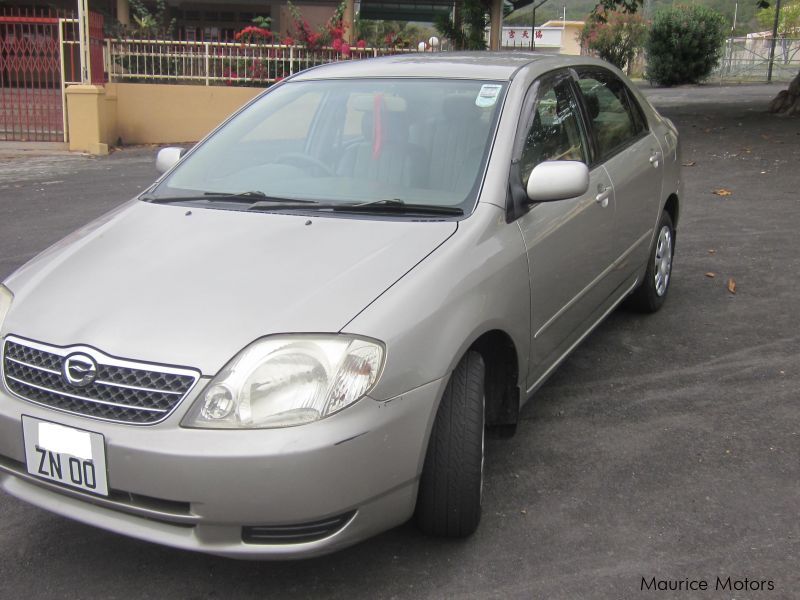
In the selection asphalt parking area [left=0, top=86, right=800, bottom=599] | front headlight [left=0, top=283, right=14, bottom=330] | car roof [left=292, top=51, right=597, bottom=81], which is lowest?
asphalt parking area [left=0, top=86, right=800, bottom=599]

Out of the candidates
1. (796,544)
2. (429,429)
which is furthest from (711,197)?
(429,429)

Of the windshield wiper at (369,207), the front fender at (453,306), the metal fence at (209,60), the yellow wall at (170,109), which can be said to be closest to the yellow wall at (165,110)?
the yellow wall at (170,109)

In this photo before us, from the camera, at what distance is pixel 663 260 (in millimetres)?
5543

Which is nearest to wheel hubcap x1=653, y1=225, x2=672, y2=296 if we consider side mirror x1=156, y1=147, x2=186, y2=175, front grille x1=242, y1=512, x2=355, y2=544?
side mirror x1=156, y1=147, x2=186, y2=175

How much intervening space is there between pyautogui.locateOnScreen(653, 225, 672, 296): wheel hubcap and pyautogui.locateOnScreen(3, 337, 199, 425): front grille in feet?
11.9

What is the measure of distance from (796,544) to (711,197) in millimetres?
6676

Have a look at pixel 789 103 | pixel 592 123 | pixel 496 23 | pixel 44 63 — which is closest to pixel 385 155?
pixel 592 123

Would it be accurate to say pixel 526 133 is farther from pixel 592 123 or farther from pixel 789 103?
pixel 789 103

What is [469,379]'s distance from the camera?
292cm

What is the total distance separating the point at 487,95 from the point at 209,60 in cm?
1183

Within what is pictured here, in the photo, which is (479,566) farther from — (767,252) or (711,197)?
(711,197)

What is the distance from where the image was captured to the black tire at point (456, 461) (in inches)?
110

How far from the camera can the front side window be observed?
144 inches

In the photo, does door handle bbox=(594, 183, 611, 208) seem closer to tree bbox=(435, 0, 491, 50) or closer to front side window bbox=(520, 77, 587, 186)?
front side window bbox=(520, 77, 587, 186)
